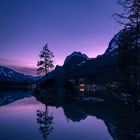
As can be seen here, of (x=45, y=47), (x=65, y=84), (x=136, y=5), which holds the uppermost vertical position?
(x=45, y=47)

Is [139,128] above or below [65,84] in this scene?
below

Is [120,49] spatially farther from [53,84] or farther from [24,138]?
[24,138]

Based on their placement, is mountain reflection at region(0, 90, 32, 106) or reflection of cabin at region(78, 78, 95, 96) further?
reflection of cabin at region(78, 78, 95, 96)

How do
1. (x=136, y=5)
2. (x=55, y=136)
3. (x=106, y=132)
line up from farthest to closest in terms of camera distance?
(x=136, y=5) → (x=106, y=132) → (x=55, y=136)

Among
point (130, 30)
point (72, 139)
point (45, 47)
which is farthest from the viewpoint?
point (45, 47)

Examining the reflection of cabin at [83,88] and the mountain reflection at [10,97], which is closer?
the mountain reflection at [10,97]

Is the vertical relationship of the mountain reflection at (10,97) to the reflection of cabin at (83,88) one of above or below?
below

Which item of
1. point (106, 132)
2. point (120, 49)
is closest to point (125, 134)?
point (106, 132)

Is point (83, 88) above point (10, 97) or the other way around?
above

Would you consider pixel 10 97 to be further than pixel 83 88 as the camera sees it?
No

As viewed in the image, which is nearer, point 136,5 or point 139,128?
point 139,128

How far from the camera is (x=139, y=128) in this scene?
613 inches

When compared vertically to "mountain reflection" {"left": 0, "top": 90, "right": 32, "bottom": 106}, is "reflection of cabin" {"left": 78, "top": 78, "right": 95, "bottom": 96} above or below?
above

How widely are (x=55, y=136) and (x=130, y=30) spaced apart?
12849 mm
